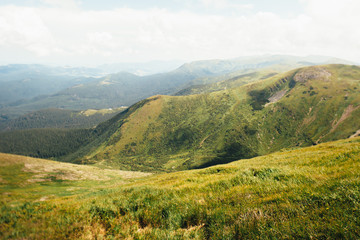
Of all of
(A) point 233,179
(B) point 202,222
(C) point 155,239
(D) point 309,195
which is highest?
(D) point 309,195

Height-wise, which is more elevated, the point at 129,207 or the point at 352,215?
the point at 352,215

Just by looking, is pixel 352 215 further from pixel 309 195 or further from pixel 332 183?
pixel 332 183

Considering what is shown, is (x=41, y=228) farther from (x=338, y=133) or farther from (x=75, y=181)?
(x=338, y=133)

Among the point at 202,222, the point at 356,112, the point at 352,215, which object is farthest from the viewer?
the point at 356,112

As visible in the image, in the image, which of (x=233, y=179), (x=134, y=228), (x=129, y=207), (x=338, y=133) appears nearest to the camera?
(x=134, y=228)

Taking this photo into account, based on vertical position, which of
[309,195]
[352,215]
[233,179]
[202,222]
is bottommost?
[233,179]

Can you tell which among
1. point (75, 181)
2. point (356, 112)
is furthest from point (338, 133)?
point (75, 181)

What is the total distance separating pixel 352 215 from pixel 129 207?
6175 mm

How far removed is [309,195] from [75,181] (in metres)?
74.8

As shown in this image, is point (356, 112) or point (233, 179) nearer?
point (233, 179)

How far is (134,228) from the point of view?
4676mm

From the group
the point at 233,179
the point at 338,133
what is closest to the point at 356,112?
the point at 338,133

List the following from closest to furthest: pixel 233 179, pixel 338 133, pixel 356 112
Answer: pixel 233 179
pixel 338 133
pixel 356 112

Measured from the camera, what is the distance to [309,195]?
192 inches
